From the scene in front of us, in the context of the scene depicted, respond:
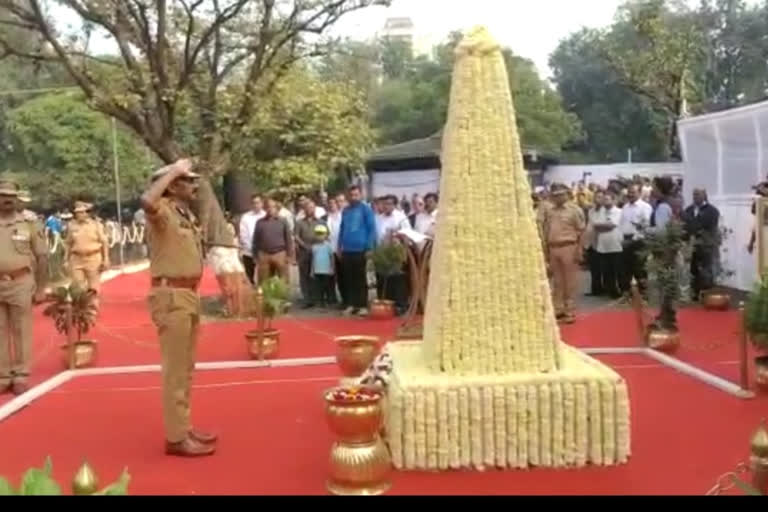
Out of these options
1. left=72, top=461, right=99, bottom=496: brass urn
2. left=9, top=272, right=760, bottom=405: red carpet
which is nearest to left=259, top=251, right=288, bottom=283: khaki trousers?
left=9, top=272, right=760, bottom=405: red carpet

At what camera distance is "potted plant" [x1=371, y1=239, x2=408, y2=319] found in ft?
40.3

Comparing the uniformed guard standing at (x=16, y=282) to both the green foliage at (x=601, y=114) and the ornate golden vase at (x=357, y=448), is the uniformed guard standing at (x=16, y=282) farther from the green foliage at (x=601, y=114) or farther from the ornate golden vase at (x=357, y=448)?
the green foliage at (x=601, y=114)

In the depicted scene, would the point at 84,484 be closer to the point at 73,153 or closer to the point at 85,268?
the point at 85,268

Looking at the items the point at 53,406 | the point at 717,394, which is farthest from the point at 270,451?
the point at 717,394

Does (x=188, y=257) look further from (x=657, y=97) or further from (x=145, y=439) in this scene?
(x=657, y=97)

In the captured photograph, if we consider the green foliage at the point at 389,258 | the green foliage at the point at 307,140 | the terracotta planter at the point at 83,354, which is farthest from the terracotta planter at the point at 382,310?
the green foliage at the point at 307,140

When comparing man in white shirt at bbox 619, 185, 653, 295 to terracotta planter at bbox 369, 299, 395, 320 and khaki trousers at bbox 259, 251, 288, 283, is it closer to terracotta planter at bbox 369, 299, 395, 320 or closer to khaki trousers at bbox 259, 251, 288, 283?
terracotta planter at bbox 369, 299, 395, 320

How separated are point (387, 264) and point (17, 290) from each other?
5.27 m

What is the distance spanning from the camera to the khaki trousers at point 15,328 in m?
7.95

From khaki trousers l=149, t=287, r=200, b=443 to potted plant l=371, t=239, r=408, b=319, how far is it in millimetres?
6374

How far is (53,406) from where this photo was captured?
7613 mm

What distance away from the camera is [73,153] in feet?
105

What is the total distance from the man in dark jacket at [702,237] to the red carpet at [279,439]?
4018 millimetres
